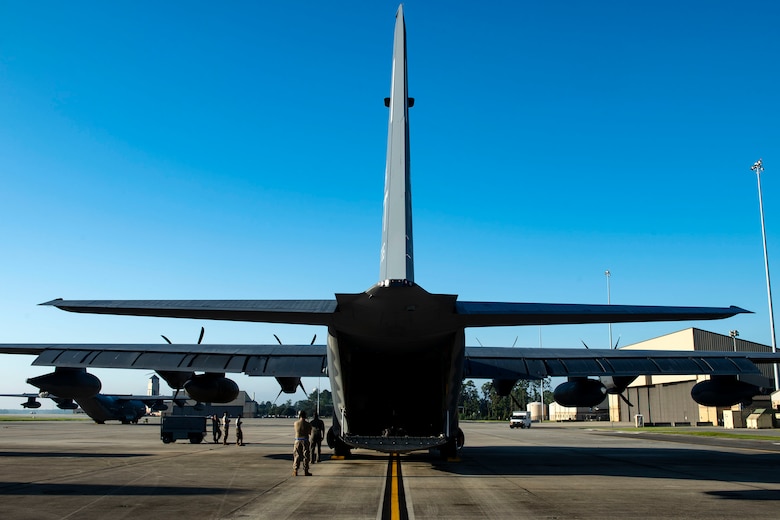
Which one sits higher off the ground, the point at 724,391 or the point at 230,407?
the point at 724,391

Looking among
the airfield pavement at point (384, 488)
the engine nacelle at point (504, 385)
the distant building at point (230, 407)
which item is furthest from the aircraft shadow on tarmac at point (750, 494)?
the distant building at point (230, 407)

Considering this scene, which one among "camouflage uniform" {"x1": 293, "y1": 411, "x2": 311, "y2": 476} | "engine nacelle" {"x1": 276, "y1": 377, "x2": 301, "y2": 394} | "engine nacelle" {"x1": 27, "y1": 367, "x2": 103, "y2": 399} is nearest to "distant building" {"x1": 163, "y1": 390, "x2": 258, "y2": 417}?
"engine nacelle" {"x1": 27, "y1": 367, "x2": 103, "y2": 399}

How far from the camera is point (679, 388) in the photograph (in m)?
68.6

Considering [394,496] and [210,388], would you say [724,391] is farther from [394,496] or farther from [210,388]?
[210,388]

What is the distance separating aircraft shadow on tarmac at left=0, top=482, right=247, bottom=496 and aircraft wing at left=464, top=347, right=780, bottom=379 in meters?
9.71

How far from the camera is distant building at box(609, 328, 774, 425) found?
63.5 m

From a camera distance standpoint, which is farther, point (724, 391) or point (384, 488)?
point (724, 391)

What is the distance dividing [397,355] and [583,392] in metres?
8.96

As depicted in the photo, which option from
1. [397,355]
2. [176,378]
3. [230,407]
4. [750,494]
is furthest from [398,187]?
[230,407]

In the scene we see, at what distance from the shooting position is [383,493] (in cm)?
1185

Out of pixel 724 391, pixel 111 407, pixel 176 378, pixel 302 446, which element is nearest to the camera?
pixel 302 446

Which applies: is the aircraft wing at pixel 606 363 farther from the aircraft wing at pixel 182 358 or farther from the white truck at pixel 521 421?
the white truck at pixel 521 421

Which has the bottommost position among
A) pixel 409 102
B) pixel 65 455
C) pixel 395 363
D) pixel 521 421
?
pixel 521 421

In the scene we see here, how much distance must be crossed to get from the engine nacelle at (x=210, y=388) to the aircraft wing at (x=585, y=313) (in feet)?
36.9
